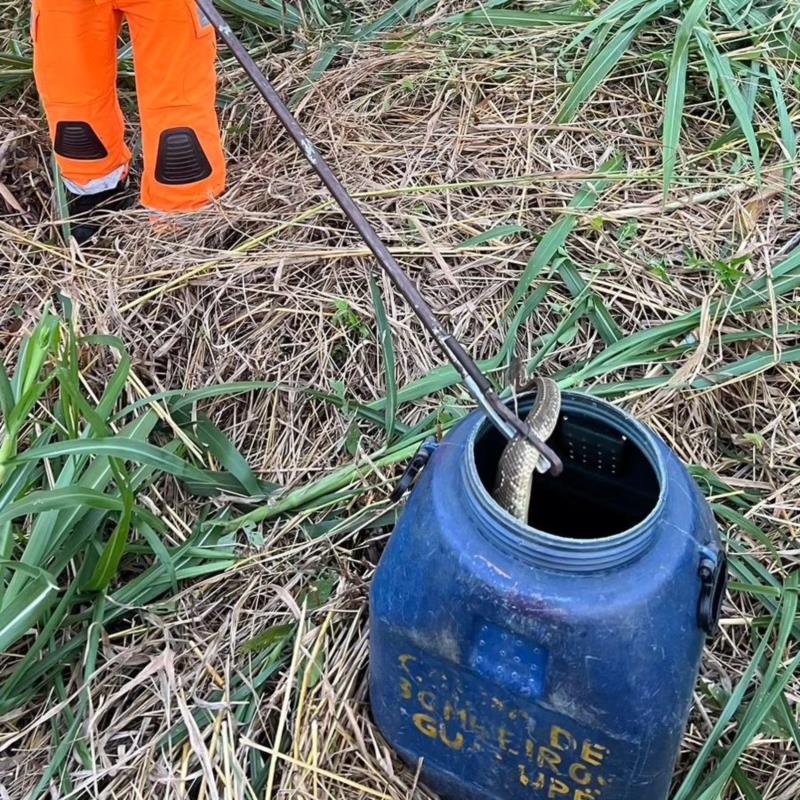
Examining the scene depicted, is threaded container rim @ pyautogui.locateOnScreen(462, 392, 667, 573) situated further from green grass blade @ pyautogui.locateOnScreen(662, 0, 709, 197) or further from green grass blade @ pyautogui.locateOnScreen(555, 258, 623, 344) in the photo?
green grass blade @ pyautogui.locateOnScreen(662, 0, 709, 197)

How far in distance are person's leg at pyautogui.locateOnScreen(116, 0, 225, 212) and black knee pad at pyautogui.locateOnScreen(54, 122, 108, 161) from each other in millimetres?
108

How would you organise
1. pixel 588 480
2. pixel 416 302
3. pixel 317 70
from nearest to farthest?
pixel 416 302 < pixel 588 480 < pixel 317 70

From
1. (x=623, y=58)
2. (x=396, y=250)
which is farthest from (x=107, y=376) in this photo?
(x=623, y=58)

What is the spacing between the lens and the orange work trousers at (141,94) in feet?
6.19

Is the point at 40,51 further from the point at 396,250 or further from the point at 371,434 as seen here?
the point at 371,434

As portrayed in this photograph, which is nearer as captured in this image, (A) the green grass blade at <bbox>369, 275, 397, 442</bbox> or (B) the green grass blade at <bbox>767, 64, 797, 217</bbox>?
(A) the green grass blade at <bbox>369, 275, 397, 442</bbox>

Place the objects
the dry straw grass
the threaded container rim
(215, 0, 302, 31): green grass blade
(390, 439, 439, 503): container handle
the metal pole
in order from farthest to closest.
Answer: (215, 0, 302, 31): green grass blade, the dry straw grass, (390, 439, 439, 503): container handle, the metal pole, the threaded container rim

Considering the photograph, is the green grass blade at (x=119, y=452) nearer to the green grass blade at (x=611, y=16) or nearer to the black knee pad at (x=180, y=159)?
the black knee pad at (x=180, y=159)

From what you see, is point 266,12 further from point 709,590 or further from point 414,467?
point 709,590

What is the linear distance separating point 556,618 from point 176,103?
Answer: 1466mm

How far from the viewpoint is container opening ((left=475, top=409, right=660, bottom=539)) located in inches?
45.6

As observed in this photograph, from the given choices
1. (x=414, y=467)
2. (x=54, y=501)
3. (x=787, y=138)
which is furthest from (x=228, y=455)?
(x=787, y=138)

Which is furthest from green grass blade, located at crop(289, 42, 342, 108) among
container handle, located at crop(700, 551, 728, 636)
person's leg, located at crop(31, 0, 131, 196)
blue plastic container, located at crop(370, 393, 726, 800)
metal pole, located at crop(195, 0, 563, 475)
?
container handle, located at crop(700, 551, 728, 636)

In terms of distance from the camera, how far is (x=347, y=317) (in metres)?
1.81
